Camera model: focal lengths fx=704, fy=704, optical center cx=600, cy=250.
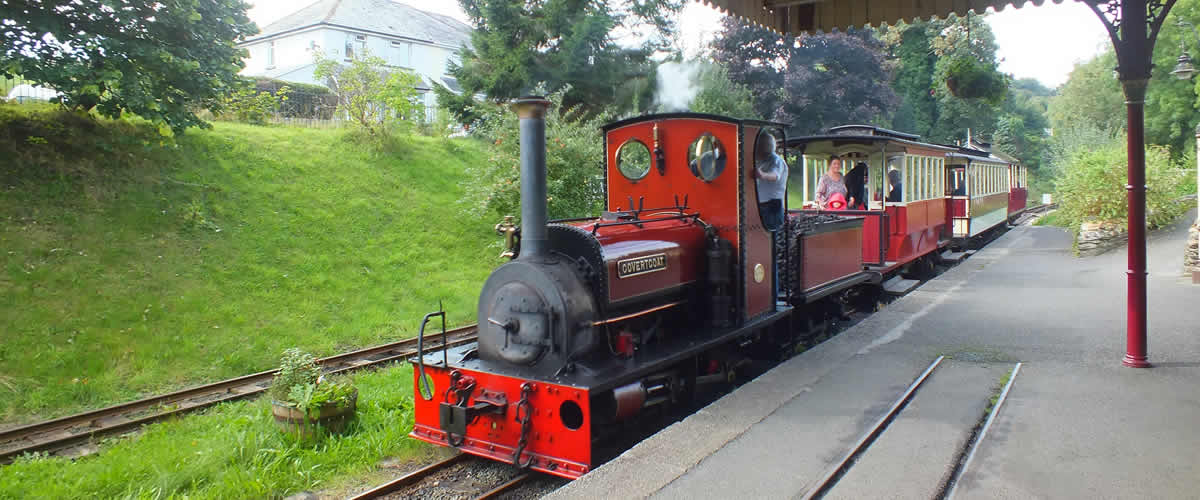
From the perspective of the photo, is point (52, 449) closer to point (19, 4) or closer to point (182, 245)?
point (182, 245)

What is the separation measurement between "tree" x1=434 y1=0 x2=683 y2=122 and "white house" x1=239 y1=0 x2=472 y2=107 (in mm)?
11657

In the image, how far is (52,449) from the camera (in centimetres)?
614

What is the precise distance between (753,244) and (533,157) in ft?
8.95

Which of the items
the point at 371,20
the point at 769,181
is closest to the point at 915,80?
the point at 371,20

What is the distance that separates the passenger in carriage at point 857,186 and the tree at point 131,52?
1069cm

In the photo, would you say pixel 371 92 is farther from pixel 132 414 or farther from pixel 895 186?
pixel 895 186

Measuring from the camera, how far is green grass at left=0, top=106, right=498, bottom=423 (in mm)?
8336

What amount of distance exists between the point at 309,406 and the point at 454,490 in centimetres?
166

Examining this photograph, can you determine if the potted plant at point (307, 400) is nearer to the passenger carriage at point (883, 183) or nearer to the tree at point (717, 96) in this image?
the passenger carriage at point (883, 183)

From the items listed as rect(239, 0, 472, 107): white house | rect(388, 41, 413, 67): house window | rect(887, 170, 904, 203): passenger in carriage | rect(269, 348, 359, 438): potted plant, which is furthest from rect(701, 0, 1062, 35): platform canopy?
rect(388, 41, 413, 67): house window

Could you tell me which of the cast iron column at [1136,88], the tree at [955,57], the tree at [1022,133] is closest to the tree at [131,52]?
the cast iron column at [1136,88]

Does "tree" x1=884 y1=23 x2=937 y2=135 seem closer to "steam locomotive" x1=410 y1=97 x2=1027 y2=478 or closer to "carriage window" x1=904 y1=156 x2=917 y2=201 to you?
"carriage window" x1=904 y1=156 x2=917 y2=201

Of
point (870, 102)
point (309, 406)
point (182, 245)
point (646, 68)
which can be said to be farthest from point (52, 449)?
point (870, 102)

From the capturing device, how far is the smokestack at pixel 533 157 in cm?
493
